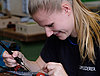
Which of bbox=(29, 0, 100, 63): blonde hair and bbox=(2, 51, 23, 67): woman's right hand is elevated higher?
bbox=(29, 0, 100, 63): blonde hair

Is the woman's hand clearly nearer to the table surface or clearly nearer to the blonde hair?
the blonde hair

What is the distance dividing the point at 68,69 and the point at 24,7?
5.23ft

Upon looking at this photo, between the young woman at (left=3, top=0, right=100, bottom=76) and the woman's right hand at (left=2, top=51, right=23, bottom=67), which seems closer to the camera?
the young woman at (left=3, top=0, right=100, bottom=76)

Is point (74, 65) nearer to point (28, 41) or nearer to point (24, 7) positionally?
point (28, 41)

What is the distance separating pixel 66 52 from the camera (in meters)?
1.19

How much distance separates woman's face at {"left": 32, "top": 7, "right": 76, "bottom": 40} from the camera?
0.95m

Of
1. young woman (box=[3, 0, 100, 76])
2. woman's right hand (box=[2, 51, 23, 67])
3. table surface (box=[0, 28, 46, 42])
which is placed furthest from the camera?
table surface (box=[0, 28, 46, 42])

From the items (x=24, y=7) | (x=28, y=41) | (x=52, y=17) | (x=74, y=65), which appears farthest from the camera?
(x=24, y=7)

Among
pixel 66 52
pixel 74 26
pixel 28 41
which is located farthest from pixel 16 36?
pixel 74 26

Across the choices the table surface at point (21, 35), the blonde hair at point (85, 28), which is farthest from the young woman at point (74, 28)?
the table surface at point (21, 35)

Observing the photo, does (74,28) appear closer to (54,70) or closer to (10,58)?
(54,70)

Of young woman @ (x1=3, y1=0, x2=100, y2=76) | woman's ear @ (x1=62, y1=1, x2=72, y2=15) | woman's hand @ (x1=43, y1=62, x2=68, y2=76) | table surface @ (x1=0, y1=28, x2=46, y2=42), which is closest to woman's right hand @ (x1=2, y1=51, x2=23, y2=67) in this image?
young woman @ (x1=3, y1=0, x2=100, y2=76)

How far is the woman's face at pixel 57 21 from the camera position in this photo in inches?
37.4

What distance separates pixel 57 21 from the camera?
96cm
